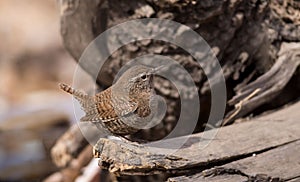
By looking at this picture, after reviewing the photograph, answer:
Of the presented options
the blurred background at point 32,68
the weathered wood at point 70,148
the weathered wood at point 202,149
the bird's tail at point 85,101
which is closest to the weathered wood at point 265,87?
the weathered wood at point 202,149

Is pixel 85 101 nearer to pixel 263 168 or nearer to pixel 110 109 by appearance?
pixel 110 109

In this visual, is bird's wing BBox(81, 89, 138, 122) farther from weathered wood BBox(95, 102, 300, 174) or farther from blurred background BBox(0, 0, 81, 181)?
blurred background BBox(0, 0, 81, 181)

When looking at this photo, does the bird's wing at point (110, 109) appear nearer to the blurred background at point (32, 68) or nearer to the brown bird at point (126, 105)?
the brown bird at point (126, 105)

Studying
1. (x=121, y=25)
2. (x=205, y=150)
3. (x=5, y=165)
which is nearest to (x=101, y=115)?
(x=205, y=150)

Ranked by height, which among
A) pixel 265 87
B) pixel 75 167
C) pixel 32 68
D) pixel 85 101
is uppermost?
pixel 32 68

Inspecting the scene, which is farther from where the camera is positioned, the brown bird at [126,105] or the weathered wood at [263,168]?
the brown bird at [126,105]

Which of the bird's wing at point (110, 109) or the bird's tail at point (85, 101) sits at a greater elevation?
the bird's tail at point (85, 101)

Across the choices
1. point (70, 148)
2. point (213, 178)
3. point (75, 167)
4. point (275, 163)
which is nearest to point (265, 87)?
point (275, 163)
